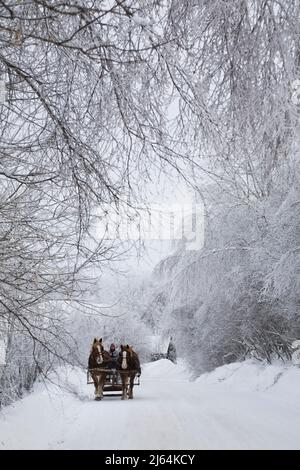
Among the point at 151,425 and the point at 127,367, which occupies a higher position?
the point at 127,367

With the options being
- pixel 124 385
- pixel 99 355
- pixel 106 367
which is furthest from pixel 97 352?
pixel 124 385

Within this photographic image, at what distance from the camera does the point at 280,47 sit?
12.6 feet

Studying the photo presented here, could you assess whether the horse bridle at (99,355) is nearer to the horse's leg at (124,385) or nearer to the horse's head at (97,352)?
the horse's head at (97,352)

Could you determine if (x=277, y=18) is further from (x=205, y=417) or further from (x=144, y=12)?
(x=205, y=417)

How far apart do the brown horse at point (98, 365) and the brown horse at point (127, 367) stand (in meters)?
0.49

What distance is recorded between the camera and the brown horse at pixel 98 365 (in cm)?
1804

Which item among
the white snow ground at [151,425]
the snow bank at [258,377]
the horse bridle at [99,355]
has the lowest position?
the snow bank at [258,377]

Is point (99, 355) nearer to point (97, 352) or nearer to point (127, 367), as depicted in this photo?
point (97, 352)

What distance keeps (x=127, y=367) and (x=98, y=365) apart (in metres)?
1.00

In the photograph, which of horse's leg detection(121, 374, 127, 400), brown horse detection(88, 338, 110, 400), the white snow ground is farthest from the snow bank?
brown horse detection(88, 338, 110, 400)

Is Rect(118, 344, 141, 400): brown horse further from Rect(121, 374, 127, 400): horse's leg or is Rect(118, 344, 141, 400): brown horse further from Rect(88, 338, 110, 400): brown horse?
Rect(88, 338, 110, 400): brown horse

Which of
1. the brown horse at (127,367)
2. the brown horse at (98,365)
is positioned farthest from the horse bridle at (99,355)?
the brown horse at (127,367)

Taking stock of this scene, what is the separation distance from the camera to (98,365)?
18.0 m
